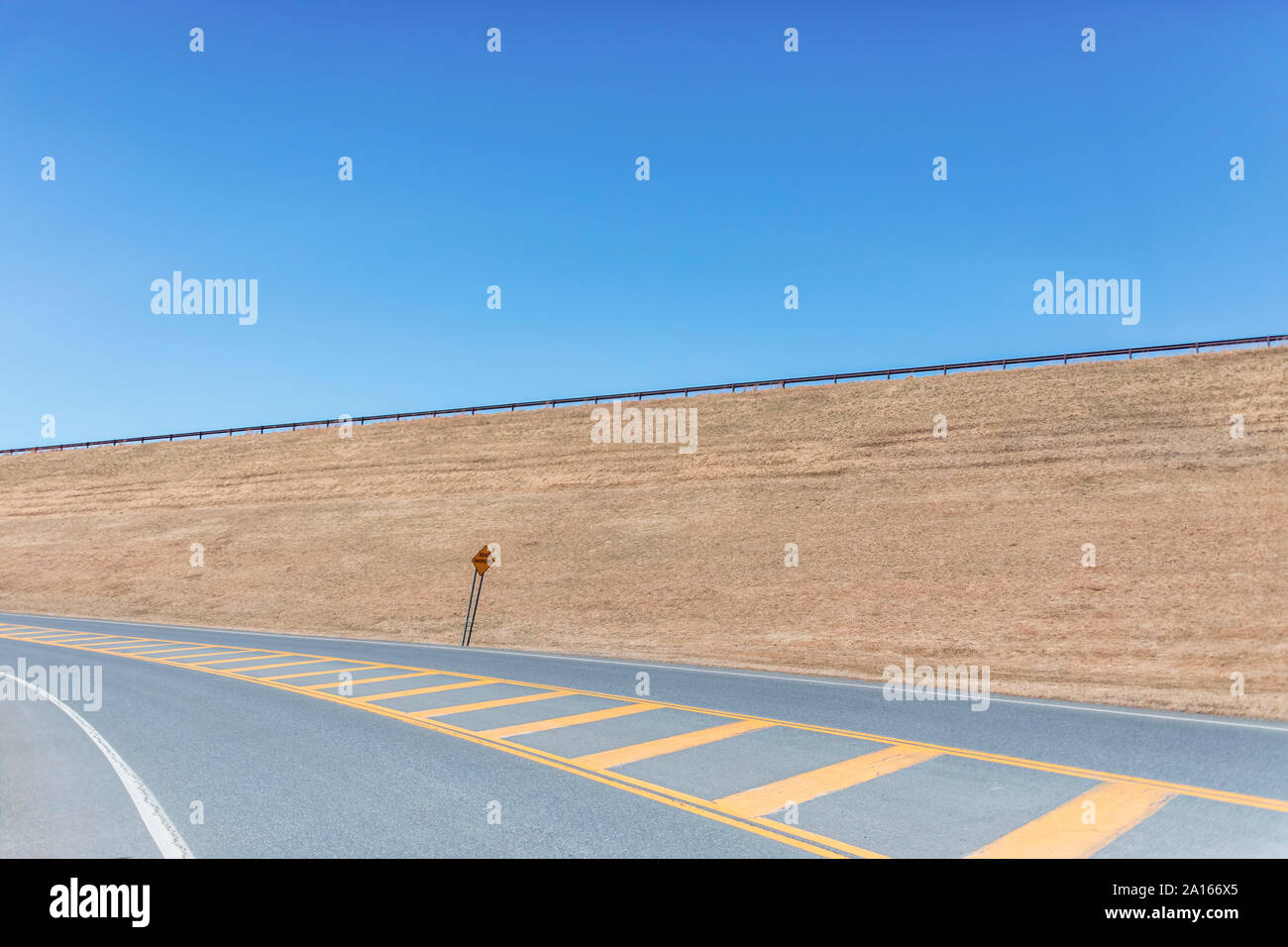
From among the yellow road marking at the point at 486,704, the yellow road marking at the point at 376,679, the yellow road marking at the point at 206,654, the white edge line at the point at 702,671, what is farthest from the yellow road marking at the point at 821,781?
the yellow road marking at the point at 206,654

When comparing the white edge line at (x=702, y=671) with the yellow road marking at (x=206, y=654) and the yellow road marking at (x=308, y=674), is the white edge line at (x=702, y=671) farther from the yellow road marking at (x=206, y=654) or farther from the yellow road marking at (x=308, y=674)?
the yellow road marking at (x=308, y=674)

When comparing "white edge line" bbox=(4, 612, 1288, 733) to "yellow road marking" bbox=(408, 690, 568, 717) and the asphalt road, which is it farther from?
"yellow road marking" bbox=(408, 690, 568, 717)

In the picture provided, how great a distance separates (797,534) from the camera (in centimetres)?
3416

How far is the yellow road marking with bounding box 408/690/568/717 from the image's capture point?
11.8 meters

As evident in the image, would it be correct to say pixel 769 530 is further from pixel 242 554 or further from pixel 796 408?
pixel 242 554

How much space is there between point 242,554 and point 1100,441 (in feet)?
145

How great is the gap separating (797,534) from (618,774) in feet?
88.3

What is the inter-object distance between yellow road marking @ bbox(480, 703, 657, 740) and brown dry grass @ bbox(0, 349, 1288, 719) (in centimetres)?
720

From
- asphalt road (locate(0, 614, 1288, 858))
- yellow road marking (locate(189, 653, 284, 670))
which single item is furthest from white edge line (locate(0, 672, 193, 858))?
yellow road marking (locate(189, 653, 284, 670))

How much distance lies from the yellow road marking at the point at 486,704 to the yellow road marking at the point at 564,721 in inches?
58.5

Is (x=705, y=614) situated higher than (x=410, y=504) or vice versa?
(x=410, y=504)

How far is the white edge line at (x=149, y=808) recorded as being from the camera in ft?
19.6
